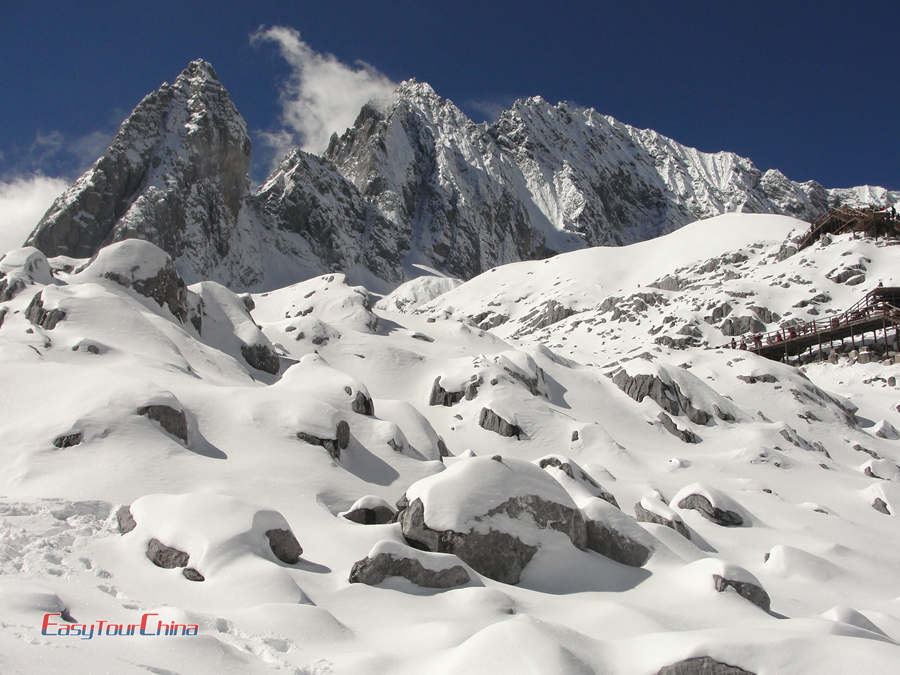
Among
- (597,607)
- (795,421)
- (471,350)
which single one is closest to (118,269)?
(471,350)

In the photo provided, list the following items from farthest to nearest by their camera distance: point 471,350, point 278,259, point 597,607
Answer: point 278,259 → point 471,350 → point 597,607

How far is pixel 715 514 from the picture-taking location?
2331cm

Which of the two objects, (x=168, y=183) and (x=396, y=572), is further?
(x=168, y=183)

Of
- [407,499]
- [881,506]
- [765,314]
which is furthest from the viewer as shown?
[765,314]

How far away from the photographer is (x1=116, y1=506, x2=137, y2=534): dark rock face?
1270 centimetres

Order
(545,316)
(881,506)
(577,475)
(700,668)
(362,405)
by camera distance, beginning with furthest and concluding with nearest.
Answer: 1. (545,316)
2. (881,506)
3. (362,405)
4. (577,475)
5. (700,668)

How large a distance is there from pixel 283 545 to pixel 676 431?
3002cm

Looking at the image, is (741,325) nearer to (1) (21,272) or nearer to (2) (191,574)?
(1) (21,272)

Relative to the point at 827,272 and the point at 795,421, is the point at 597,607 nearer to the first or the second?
the point at 795,421

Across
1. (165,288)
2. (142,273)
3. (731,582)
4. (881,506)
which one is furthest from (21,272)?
(881,506)

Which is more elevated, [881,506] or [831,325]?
[831,325]

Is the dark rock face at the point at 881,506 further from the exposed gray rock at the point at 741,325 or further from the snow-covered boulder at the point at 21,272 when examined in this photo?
the snow-covered boulder at the point at 21,272

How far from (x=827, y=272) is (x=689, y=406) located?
43.8 meters

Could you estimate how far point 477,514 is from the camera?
1394 centimetres
